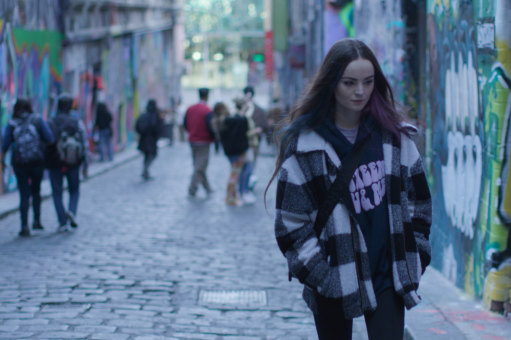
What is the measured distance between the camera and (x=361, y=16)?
14.1 m

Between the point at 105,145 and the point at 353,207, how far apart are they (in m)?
21.0

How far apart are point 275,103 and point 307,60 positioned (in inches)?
120

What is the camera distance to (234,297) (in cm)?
715

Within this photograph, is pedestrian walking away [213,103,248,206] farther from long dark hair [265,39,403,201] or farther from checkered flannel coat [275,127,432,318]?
checkered flannel coat [275,127,432,318]

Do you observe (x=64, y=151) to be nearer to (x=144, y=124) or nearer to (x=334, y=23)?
(x=144, y=124)

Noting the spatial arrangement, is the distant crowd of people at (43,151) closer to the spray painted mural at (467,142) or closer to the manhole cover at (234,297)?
the manhole cover at (234,297)

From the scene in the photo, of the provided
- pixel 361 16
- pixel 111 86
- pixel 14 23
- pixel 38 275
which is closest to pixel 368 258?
pixel 38 275

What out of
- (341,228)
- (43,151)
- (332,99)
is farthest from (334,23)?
(341,228)

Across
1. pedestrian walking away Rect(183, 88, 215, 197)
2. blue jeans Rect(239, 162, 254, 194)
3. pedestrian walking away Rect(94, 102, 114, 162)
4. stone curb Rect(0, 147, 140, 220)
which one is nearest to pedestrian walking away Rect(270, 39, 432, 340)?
stone curb Rect(0, 147, 140, 220)

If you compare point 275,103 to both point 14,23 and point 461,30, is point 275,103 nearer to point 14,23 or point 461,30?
point 14,23

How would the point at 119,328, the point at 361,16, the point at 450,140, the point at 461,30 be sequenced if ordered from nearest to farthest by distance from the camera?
the point at 119,328 → the point at 461,30 → the point at 450,140 → the point at 361,16

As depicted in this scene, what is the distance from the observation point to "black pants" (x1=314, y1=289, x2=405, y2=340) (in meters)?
3.21

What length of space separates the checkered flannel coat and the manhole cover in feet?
12.0

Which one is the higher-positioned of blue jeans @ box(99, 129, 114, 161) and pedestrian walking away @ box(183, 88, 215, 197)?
pedestrian walking away @ box(183, 88, 215, 197)
